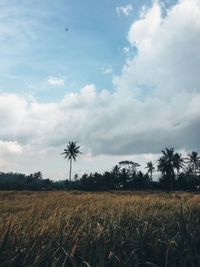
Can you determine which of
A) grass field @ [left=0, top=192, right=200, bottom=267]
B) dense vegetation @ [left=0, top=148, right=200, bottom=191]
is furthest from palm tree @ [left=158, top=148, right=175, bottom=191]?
grass field @ [left=0, top=192, right=200, bottom=267]

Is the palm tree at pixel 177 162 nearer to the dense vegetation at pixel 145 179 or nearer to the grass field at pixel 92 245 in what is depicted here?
the dense vegetation at pixel 145 179

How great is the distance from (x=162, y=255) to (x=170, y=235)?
726 millimetres

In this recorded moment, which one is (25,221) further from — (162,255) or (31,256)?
(162,255)

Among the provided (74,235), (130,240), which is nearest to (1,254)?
(74,235)

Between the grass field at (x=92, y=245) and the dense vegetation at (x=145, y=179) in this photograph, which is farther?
the dense vegetation at (x=145, y=179)

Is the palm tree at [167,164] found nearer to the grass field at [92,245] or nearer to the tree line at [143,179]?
the tree line at [143,179]

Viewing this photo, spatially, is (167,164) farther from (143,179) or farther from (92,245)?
(92,245)

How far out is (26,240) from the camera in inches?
177

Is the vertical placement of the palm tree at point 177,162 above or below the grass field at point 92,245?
above

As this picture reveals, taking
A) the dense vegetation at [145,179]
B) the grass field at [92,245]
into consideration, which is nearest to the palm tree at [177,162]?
the dense vegetation at [145,179]

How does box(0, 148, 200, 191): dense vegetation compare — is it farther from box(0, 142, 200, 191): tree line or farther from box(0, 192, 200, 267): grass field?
box(0, 192, 200, 267): grass field

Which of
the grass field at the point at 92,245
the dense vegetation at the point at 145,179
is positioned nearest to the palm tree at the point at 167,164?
the dense vegetation at the point at 145,179

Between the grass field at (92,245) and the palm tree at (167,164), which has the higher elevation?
the palm tree at (167,164)

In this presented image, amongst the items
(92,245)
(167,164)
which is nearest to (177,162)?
(167,164)
